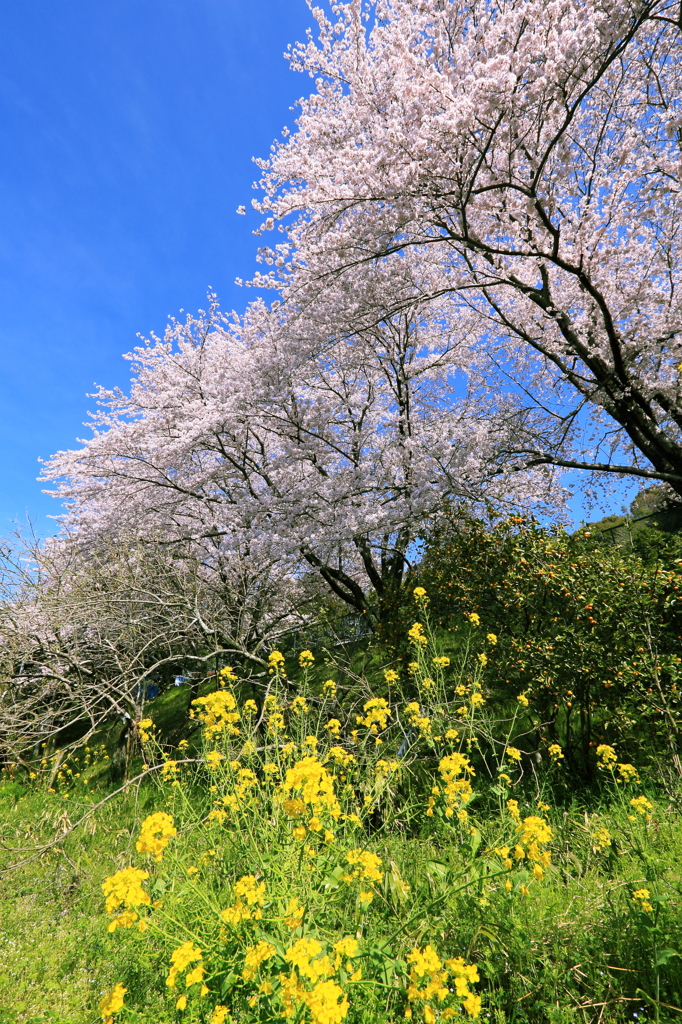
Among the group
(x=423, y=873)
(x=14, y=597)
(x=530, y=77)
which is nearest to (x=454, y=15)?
(x=530, y=77)

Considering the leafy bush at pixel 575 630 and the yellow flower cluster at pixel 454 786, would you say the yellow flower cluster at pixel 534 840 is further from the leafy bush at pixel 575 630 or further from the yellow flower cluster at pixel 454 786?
the leafy bush at pixel 575 630

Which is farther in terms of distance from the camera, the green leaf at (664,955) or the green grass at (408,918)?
the green grass at (408,918)

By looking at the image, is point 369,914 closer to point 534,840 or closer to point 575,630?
point 534,840

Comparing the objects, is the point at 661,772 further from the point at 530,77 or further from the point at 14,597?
the point at 14,597

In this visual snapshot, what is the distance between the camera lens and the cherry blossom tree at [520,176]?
5488mm

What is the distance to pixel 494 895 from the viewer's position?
3096mm

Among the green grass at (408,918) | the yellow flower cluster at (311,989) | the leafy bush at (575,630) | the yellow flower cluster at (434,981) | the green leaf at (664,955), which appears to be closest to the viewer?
the yellow flower cluster at (311,989)

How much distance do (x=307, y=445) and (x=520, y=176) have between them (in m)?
4.90

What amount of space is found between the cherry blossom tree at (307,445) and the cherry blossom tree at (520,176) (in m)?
0.60

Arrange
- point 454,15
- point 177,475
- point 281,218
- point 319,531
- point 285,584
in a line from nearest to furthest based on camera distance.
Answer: point 454,15 < point 281,218 < point 319,531 < point 285,584 < point 177,475

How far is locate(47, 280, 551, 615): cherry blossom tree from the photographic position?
800 centimetres

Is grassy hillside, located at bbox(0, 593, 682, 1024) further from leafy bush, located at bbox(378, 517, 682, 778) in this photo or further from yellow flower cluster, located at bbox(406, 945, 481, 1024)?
leafy bush, located at bbox(378, 517, 682, 778)

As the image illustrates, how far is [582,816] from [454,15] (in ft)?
27.0

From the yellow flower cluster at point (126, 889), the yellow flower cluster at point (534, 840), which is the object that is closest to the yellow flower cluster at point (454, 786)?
the yellow flower cluster at point (534, 840)
